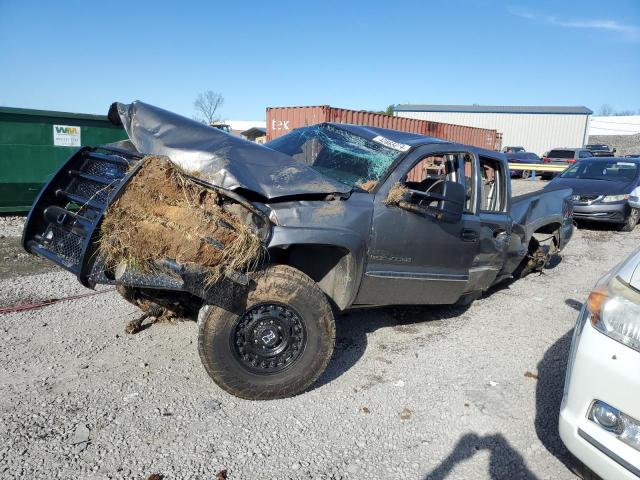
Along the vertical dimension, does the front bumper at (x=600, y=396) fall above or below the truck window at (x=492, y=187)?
below

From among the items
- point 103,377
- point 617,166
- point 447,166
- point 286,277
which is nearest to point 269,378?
point 286,277

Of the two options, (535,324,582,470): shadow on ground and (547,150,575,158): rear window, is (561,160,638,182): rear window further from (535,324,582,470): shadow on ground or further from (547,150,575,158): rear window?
(547,150,575,158): rear window

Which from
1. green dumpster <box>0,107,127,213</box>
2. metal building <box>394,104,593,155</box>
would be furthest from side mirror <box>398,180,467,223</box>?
metal building <box>394,104,593,155</box>

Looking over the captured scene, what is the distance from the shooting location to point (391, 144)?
412cm

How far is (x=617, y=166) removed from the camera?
11641 mm

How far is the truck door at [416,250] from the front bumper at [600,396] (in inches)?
60.1

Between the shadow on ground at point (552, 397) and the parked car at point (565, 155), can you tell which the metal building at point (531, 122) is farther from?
the shadow on ground at point (552, 397)

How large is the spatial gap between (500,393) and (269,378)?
1.73 metres

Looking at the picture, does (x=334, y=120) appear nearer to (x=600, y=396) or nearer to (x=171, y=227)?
(x=171, y=227)

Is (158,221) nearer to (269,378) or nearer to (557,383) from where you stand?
(269,378)

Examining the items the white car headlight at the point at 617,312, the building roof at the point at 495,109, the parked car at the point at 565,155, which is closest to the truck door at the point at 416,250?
the white car headlight at the point at 617,312

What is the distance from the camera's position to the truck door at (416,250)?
3652mm

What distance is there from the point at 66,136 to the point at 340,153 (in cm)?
718

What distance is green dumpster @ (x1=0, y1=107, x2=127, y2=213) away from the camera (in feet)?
27.9
